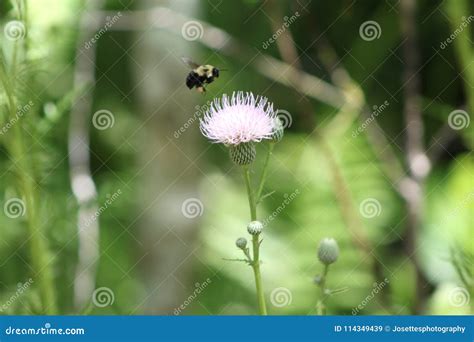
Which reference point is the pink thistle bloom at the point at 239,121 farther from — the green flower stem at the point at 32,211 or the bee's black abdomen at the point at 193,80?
the green flower stem at the point at 32,211

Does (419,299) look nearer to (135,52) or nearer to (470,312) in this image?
(470,312)

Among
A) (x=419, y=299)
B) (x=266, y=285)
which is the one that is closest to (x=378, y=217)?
(x=419, y=299)

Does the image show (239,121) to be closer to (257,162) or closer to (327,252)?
(327,252)

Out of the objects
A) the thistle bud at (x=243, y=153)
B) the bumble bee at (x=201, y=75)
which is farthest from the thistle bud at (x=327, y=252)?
the bumble bee at (x=201, y=75)

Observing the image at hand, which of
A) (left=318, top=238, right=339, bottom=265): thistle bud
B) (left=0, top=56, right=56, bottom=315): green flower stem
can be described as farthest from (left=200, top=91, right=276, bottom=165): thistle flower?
(left=0, top=56, right=56, bottom=315): green flower stem

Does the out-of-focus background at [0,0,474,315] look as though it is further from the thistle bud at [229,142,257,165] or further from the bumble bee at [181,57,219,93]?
the thistle bud at [229,142,257,165]
